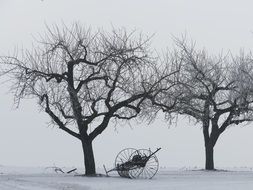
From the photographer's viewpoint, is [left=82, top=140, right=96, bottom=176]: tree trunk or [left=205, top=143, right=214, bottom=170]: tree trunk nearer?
[left=82, top=140, right=96, bottom=176]: tree trunk

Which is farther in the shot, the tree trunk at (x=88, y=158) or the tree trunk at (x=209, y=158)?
the tree trunk at (x=209, y=158)

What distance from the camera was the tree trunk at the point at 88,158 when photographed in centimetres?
3189

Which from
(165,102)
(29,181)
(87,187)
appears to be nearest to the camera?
(87,187)

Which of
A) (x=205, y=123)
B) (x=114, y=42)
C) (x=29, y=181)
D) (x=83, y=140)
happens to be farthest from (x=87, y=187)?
(x=205, y=123)

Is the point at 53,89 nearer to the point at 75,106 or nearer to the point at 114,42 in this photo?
the point at 75,106

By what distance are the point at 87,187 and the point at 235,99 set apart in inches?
753

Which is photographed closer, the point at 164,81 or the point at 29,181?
the point at 29,181

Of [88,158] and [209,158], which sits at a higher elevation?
[209,158]

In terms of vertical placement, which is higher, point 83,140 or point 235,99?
point 235,99

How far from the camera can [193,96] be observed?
1486 inches

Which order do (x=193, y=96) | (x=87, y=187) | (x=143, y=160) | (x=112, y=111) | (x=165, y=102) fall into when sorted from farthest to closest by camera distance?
(x=193, y=96), (x=165, y=102), (x=112, y=111), (x=143, y=160), (x=87, y=187)

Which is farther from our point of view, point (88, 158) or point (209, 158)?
point (209, 158)

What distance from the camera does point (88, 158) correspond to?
105 feet

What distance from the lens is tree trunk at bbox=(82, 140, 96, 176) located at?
31891 millimetres
